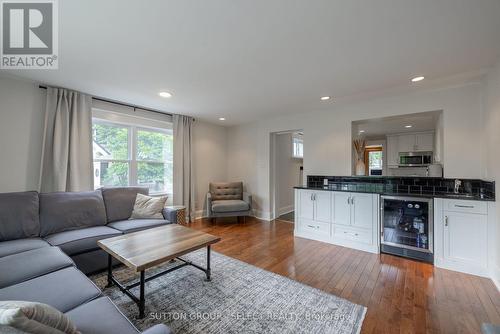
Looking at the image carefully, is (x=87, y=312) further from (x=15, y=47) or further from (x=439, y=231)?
(x=439, y=231)

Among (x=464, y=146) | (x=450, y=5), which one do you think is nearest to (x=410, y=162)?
(x=464, y=146)

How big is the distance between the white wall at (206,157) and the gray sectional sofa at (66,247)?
1658 millimetres

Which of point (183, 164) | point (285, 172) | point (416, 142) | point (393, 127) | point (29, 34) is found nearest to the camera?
point (29, 34)

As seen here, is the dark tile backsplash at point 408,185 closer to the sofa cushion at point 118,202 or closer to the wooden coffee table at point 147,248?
the wooden coffee table at point 147,248

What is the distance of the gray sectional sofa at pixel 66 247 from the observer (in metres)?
1.17

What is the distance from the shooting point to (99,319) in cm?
108

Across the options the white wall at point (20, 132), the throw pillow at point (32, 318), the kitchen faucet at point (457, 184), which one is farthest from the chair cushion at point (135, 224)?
the kitchen faucet at point (457, 184)

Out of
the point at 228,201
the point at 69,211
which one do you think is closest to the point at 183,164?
the point at 228,201

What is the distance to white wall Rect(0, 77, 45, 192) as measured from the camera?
2.71 metres

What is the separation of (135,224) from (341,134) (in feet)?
12.0

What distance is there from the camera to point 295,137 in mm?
6062

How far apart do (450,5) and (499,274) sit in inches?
101

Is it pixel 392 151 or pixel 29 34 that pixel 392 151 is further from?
pixel 29 34

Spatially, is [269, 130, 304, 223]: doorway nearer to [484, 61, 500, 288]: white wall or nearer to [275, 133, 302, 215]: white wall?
[275, 133, 302, 215]: white wall
